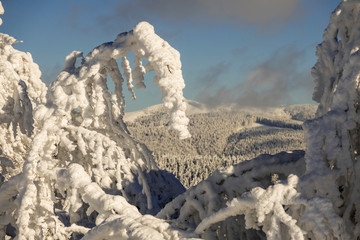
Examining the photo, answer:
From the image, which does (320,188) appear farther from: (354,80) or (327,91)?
(327,91)

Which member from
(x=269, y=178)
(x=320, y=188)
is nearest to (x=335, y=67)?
(x=269, y=178)

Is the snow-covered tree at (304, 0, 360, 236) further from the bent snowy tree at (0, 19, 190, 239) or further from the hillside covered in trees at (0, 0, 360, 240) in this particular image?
the bent snowy tree at (0, 19, 190, 239)

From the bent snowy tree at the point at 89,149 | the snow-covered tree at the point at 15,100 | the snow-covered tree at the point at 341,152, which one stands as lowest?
the snow-covered tree at the point at 341,152

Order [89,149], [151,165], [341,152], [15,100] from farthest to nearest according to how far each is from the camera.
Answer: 1. [15,100]
2. [151,165]
3. [89,149]
4. [341,152]

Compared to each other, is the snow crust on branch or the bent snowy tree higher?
the bent snowy tree

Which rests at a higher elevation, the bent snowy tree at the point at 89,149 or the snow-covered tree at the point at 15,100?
the snow-covered tree at the point at 15,100

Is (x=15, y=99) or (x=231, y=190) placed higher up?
(x=15, y=99)

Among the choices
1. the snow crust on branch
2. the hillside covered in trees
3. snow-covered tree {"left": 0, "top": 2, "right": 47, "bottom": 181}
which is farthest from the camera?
snow-covered tree {"left": 0, "top": 2, "right": 47, "bottom": 181}

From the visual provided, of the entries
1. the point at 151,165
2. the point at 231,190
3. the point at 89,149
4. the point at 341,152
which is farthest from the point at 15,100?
the point at 341,152

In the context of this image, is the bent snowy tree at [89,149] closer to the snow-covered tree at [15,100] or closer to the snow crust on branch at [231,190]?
the snow crust on branch at [231,190]

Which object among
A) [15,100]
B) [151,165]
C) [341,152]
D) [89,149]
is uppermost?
[15,100]

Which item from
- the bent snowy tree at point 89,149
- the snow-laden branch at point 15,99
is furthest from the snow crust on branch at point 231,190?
the snow-laden branch at point 15,99

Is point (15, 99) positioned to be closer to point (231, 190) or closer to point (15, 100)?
point (15, 100)

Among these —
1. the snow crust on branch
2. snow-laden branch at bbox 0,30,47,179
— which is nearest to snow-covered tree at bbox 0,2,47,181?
snow-laden branch at bbox 0,30,47,179
